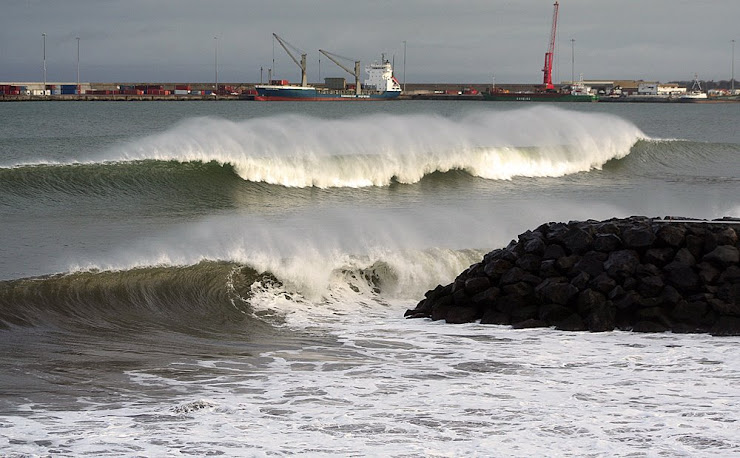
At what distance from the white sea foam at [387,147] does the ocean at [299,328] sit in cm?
13

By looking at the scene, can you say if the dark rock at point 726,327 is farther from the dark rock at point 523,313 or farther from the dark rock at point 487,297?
the dark rock at point 487,297

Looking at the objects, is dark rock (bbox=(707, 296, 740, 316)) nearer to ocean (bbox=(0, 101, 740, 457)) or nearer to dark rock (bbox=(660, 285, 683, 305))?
dark rock (bbox=(660, 285, 683, 305))

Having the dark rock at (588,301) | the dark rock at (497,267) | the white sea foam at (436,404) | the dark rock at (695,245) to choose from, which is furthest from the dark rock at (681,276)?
the dark rock at (497,267)

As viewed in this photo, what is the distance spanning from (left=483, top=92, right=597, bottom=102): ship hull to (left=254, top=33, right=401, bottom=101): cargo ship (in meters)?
13.9

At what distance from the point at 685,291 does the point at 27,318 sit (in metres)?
6.89

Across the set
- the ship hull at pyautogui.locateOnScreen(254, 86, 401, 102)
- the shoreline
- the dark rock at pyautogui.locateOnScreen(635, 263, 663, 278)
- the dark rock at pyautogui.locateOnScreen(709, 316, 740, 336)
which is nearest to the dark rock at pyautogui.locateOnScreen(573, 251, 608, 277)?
the dark rock at pyautogui.locateOnScreen(635, 263, 663, 278)

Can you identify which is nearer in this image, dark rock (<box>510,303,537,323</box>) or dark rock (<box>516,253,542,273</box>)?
dark rock (<box>510,303,537,323</box>)

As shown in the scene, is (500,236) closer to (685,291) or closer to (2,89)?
(685,291)

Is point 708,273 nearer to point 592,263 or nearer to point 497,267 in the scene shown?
point 592,263

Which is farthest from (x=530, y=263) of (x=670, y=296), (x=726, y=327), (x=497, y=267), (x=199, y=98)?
(x=199, y=98)

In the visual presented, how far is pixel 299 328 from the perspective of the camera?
10492 millimetres

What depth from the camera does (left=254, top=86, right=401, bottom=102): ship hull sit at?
370 feet

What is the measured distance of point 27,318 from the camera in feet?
34.5

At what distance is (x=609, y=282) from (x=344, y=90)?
114m
